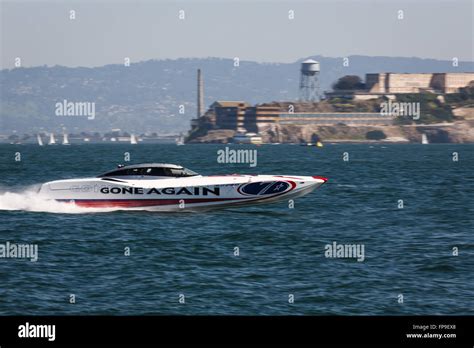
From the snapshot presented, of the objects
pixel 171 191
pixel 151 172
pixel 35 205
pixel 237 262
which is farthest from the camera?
pixel 35 205

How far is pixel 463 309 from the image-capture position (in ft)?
54.3

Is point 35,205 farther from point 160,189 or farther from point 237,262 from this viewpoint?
point 237,262

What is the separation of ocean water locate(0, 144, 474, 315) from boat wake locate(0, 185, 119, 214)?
6 cm

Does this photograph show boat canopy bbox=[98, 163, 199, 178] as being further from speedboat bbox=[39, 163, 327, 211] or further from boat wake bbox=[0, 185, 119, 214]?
boat wake bbox=[0, 185, 119, 214]

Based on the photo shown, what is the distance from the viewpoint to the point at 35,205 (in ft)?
102

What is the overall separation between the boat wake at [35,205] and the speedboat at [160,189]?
0.20m

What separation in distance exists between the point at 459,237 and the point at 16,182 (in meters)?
34.0

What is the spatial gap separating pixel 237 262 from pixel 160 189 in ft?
28.7

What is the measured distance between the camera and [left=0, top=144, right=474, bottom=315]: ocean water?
1694 cm

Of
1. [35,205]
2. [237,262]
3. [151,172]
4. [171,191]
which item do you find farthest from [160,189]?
[237,262]

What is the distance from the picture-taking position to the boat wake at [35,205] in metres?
30.1

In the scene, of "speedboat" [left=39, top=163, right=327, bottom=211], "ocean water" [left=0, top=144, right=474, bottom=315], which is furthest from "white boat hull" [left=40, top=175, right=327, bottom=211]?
"ocean water" [left=0, top=144, right=474, bottom=315]
